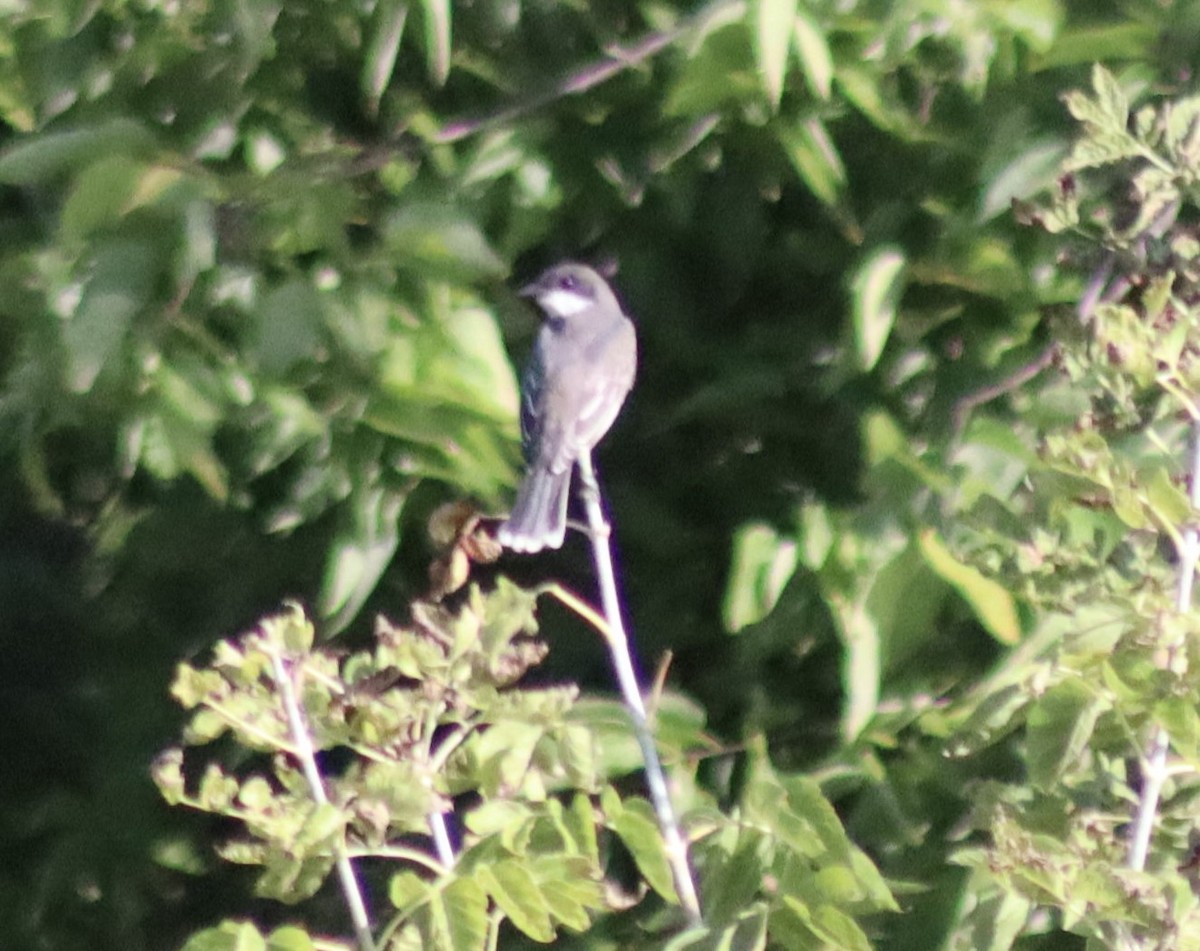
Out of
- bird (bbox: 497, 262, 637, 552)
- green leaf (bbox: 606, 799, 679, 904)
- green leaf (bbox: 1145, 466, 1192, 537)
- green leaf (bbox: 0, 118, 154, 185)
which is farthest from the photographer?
bird (bbox: 497, 262, 637, 552)

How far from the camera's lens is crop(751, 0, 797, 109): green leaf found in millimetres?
1152

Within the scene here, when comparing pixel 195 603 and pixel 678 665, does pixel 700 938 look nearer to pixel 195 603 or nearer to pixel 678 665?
pixel 678 665

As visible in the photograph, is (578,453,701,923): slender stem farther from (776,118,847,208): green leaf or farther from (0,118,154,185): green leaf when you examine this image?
(0,118,154,185): green leaf

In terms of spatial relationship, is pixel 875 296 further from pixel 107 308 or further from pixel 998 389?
pixel 107 308

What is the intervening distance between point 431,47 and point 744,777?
834 millimetres

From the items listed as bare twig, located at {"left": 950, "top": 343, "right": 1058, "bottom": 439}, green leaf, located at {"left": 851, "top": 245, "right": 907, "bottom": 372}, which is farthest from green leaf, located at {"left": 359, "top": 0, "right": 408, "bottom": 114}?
bare twig, located at {"left": 950, "top": 343, "right": 1058, "bottom": 439}

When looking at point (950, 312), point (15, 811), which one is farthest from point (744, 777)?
point (15, 811)

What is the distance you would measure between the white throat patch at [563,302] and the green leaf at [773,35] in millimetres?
485

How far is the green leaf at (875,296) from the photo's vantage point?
130cm

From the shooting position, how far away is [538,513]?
57.7 inches

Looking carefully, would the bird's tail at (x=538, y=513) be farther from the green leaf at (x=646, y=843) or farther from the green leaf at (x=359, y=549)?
the green leaf at (x=646, y=843)

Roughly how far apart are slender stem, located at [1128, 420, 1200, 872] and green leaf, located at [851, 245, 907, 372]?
0.94ft

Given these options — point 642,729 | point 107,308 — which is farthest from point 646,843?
point 107,308

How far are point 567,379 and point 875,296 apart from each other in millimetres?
420
